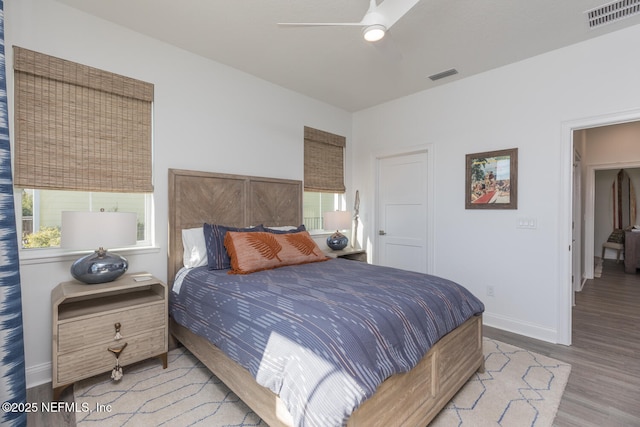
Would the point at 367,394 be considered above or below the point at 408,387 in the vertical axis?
above

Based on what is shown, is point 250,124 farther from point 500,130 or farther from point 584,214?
point 584,214

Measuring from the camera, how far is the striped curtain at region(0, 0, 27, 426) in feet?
5.33

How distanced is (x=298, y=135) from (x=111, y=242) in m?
2.55

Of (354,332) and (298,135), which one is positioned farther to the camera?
(298,135)

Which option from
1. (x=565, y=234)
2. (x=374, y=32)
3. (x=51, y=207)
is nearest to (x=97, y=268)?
(x=51, y=207)

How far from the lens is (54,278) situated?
2.28 meters

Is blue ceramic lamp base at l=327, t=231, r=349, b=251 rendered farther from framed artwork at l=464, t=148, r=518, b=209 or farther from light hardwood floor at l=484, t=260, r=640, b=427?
light hardwood floor at l=484, t=260, r=640, b=427

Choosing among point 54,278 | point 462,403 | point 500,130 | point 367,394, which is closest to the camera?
point 367,394

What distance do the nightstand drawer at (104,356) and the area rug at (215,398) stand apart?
0.16m

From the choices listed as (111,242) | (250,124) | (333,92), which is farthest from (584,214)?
(111,242)

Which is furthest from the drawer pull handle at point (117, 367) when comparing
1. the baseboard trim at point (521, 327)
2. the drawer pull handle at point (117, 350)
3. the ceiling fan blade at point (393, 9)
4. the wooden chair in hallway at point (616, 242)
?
the wooden chair in hallway at point (616, 242)

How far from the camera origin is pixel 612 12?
7.64ft

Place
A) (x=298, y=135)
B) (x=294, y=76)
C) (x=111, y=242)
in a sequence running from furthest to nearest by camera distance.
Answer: (x=298, y=135) → (x=294, y=76) → (x=111, y=242)

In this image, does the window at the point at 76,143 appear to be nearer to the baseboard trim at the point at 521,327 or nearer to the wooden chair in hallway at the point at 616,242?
the baseboard trim at the point at 521,327
